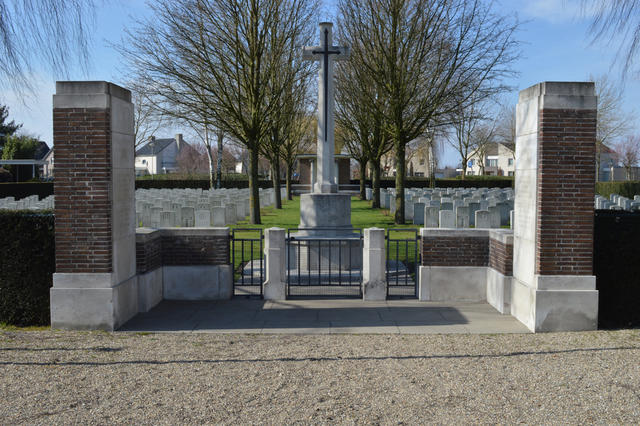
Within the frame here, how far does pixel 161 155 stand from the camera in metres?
89.1

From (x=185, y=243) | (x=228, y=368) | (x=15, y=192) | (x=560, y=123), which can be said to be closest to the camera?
(x=228, y=368)

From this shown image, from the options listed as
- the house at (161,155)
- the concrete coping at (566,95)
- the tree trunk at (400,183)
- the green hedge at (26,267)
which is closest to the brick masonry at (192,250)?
the green hedge at (26,267)

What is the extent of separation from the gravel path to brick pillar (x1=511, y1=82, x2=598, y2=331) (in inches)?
14.9

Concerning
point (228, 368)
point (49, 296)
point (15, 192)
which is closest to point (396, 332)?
point (228, 368)

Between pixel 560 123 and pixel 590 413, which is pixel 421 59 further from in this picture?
pixel 590 413

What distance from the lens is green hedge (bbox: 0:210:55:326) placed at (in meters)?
7.16

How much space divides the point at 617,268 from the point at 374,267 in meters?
3.38

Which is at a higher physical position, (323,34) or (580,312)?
(323,34)

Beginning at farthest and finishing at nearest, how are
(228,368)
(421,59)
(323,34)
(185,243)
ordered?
1. (421,59)
2. (323,34)
3. (185,243)
4. (228,368)

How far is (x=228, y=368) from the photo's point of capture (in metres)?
5.45

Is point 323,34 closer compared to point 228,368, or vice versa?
point 228,368

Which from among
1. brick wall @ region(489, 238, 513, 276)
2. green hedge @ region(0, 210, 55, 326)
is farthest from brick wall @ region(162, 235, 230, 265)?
brick wall @ region(489, 238, 513, 276)

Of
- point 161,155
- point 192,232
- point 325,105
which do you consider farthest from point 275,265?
point 161,155

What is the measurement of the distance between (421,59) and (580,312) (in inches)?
495
